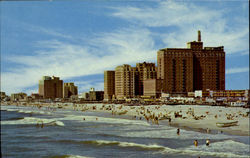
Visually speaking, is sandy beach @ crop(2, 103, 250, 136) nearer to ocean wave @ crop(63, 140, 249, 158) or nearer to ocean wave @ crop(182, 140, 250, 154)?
ocean wave @ crop(182, 140, 250, 154)

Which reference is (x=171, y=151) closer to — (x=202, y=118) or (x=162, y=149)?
(x=162, y=149)

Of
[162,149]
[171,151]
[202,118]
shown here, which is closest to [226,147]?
[171,151]

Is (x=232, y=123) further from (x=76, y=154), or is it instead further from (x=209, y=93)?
(x=209, y=93)

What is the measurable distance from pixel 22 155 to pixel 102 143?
11.5 m

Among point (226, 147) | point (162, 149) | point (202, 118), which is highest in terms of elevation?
point (226, 147)

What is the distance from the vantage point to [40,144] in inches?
1708

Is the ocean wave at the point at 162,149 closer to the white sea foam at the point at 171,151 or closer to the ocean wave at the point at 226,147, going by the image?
the white sea foam at the point at 171,151

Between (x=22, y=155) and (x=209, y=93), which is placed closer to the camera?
(x=22, y=155)

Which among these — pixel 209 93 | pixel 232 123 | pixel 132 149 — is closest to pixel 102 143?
pixel 132 149

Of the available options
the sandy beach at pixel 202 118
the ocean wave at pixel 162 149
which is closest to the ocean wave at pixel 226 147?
the ocean wave at pixel 162 149

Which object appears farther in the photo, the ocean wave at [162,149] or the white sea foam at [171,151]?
the ocean wave at [162,149]

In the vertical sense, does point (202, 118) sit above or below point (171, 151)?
below

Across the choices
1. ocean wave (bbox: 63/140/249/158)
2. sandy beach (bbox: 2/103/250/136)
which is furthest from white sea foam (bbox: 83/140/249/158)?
sandy beach (bbox: 2/103/250/136)

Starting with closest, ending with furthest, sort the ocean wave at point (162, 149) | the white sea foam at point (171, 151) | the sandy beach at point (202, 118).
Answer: the white sea foam at point (171, 151), the ocean wave at point (162, 149), the sandy beach at point (202, 118)
